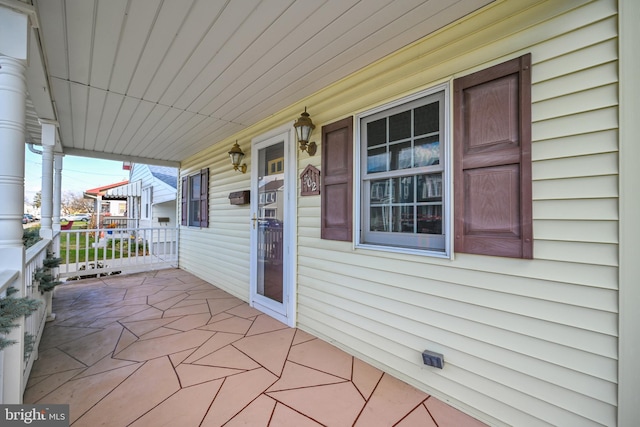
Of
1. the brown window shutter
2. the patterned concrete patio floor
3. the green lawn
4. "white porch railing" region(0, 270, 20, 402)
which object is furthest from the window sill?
the green lawn

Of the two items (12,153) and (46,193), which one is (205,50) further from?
(46,193)

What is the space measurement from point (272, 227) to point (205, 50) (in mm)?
2050

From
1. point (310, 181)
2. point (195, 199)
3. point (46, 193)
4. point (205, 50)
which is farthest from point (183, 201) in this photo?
point (205, 50)

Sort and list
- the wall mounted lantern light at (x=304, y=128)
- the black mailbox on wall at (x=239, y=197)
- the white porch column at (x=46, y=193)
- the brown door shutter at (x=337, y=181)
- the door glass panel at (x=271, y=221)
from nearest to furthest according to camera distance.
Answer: the brown door shutter at (x=337, y=181) → the wall mounted lantern light at (x=304, y=128) → the door glass panel at (x=271, y=221) → the white porch column at (x=46, y=193) → the black mailbox on wall at (x=239, y=197)

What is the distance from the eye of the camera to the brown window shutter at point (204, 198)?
16.6 feet

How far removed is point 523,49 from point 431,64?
1.82 feet

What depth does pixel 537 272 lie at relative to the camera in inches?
57.7

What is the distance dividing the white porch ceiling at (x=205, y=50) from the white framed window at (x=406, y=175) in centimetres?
50

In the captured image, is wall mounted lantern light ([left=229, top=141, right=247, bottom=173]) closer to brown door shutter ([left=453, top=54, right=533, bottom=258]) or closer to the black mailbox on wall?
the black mailbox on wall

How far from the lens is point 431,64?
1912 millimetres

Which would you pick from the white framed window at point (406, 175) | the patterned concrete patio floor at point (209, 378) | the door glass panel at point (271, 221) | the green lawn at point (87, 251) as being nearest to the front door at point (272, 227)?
the door glass panel at point (271, 221)

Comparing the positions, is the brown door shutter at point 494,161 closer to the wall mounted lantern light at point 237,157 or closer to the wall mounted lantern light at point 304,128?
the wall mounted lantern light at point 304,128
